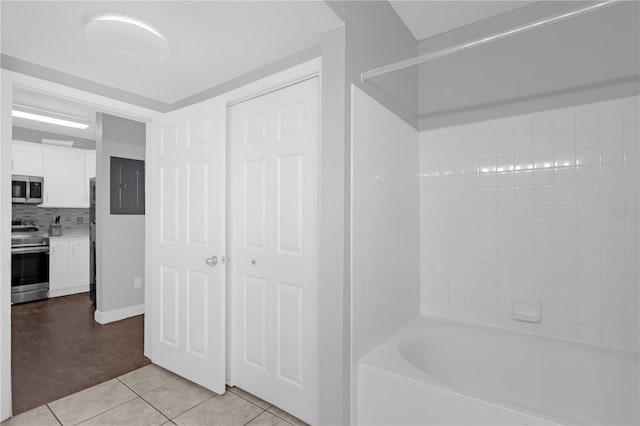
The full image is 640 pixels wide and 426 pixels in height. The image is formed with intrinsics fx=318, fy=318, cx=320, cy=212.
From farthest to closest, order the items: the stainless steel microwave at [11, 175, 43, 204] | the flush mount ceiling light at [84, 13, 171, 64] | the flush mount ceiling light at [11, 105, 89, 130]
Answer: the stainless steel microwave at [11, 175, 43, 204]
the flush mount ceiling light at [11, 105, 89, 130]
the flush mount ceiling light at [84, 13, 171, 64]

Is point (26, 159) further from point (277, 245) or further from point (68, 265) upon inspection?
point (277, 245)

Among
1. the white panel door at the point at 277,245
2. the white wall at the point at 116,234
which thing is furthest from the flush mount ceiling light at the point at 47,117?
the white panel door at the point at 277,245

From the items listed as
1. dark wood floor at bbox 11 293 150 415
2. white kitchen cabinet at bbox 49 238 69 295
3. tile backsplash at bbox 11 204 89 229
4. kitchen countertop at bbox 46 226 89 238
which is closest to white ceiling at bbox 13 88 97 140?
tile backsplash at bbox 11 204 89 229

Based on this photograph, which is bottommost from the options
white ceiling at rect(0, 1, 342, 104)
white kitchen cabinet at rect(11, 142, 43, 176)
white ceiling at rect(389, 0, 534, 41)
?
white kitchen cabinet at rect(11, 142, 43, 176)

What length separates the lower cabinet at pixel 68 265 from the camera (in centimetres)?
458

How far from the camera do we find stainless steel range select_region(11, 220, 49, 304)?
14.0 feet

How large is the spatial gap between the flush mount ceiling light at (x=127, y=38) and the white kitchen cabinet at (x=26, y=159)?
13.4 feet

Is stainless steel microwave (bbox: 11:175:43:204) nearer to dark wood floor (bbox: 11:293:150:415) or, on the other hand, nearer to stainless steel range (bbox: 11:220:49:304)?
stainless steel range (bbox: 11:220:49:304)

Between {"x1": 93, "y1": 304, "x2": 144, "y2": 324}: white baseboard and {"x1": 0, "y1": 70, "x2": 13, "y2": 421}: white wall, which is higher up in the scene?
{"x1": 0, "y1": 70, "x2": 13, "y2": 421}: white wall

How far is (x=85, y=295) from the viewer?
15.7 feet

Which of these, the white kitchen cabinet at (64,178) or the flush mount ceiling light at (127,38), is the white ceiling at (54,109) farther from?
the flush mount ceiling light at (127,38)

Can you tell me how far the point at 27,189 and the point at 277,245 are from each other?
4611mm

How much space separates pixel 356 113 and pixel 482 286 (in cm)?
148

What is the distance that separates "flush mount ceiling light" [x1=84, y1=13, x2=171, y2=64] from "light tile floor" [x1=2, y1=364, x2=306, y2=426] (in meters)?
2.12
